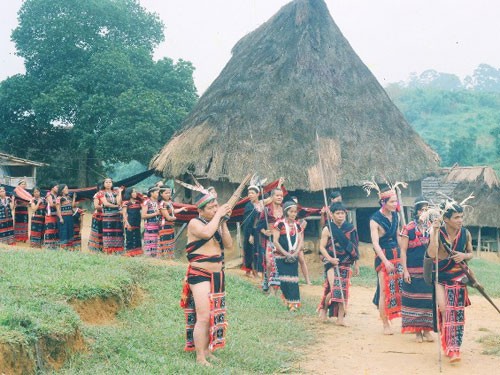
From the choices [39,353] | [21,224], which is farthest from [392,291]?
[21,224]

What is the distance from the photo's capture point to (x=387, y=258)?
25.2 feet

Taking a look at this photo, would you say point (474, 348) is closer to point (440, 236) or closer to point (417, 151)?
point (440, 236)

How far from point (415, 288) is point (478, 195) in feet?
60.8

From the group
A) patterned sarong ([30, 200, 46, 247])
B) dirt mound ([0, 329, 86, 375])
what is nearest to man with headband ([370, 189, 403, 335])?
dirt mound ([0, 329, 86, 375])

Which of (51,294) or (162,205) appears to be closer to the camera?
(51,294)

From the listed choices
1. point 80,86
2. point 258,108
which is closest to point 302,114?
point 258,108

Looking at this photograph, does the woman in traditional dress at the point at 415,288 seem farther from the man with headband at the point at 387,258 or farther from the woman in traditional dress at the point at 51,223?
the woman in traditional dress at the point at 51,223

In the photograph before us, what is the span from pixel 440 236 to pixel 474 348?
1.62m

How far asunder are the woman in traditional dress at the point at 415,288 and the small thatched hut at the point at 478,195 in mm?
16536

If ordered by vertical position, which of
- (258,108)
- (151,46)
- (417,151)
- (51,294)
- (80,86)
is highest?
(151,46)

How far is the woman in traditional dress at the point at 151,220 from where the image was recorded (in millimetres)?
11672

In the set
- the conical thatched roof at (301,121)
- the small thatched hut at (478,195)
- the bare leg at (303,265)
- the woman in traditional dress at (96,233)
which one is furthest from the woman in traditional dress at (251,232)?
the small thatched hut at (478,195)

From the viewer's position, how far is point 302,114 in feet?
48.5

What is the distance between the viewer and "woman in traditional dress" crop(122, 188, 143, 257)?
1223 centimetres
